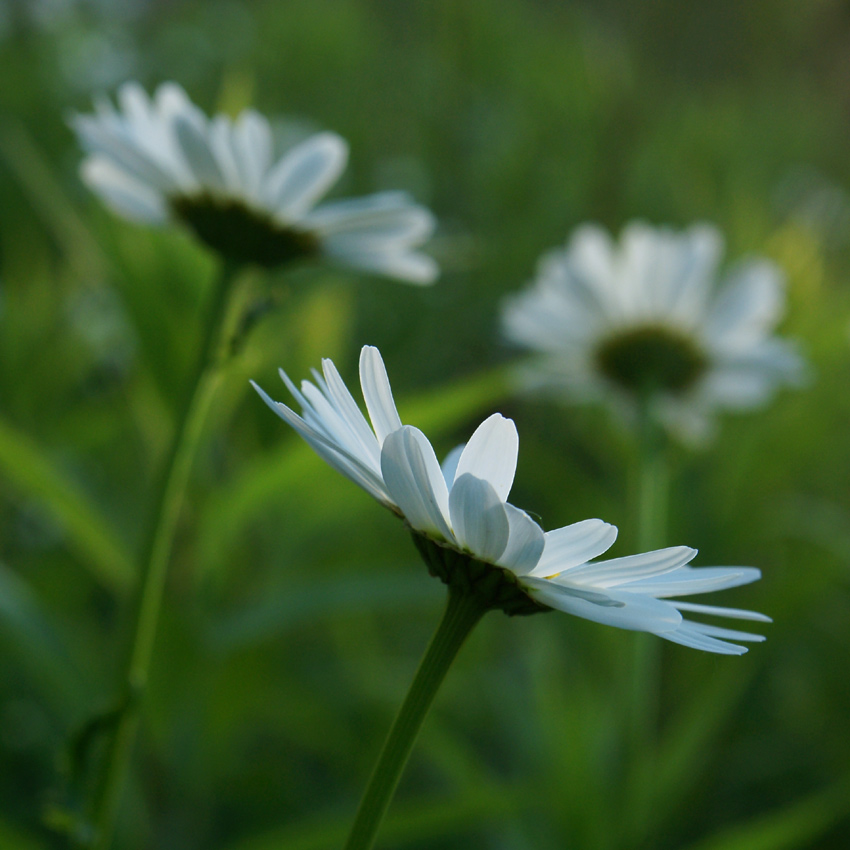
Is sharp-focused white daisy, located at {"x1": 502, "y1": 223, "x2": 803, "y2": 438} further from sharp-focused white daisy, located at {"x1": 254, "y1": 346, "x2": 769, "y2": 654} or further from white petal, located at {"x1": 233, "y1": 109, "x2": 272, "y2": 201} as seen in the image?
sharp-focused white daisy, located at {"x1": 254, "y1": 346, "x2": 769, "y2": 654}

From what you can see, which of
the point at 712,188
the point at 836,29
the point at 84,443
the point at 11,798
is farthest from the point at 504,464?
the point at 836,29

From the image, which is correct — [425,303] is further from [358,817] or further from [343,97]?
[358,817]

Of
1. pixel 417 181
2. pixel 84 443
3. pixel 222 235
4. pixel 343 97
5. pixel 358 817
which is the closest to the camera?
pixel 358 817

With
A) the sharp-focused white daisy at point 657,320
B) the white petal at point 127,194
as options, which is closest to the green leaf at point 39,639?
the white petal at point 127,194

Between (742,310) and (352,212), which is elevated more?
(742,310)

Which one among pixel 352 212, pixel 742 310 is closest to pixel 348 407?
pixel 352 212

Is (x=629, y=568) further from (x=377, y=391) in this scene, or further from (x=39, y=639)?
(x=39, y=639)
